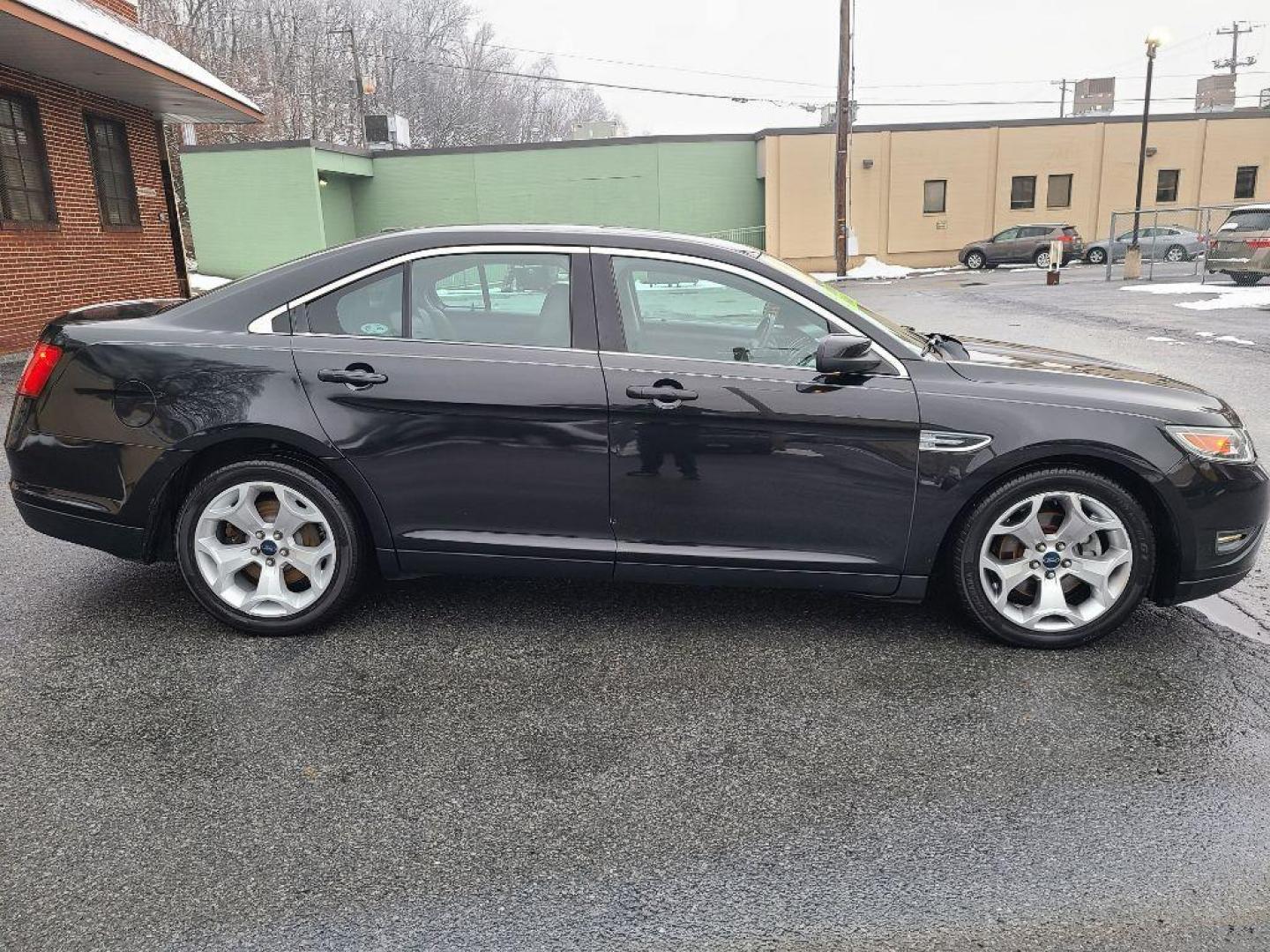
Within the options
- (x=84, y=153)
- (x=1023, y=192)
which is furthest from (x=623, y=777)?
(x=1023, y=192)

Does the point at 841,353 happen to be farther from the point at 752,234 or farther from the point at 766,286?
the point at 752,234

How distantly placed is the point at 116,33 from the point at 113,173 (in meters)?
3.58

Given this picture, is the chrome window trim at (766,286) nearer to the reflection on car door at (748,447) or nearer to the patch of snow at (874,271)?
the reflection on car door at (748,447)

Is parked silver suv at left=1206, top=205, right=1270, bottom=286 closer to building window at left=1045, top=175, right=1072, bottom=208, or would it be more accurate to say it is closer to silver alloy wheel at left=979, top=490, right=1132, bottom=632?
building window at left=1045, top=175, right=1072, bottom=208

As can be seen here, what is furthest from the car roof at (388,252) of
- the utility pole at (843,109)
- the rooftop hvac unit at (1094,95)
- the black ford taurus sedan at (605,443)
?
the rooftop hvac unit at (1094,95)

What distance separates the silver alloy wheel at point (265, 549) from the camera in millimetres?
3775

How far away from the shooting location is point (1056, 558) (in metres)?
3.66

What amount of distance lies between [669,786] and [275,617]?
6.11 feet

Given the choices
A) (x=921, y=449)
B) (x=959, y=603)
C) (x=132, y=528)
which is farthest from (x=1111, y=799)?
(x=132, y=528)

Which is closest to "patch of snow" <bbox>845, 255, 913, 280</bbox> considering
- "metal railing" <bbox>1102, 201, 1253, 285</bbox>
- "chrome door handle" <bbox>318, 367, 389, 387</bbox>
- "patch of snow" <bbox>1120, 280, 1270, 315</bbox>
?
"metal railing" <bbox>1102, 201, 1253, 285</bbox>

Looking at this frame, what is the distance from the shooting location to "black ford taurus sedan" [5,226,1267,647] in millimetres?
3568

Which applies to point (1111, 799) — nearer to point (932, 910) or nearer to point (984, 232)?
point (932, 910)

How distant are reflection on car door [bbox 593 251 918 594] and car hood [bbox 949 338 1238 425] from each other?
429mm

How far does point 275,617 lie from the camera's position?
151 inches
